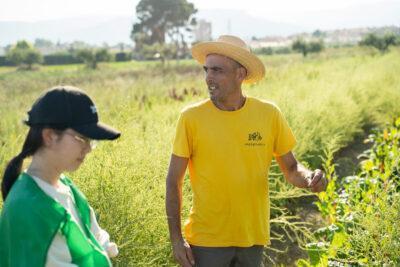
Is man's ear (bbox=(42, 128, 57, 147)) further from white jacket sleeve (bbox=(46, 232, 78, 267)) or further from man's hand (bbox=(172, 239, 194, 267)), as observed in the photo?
man's hand (bbox=(172, 239, 194, 267))

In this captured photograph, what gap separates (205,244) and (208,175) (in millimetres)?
370

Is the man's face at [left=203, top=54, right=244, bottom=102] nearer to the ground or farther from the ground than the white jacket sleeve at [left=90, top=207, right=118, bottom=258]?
farther from the ground

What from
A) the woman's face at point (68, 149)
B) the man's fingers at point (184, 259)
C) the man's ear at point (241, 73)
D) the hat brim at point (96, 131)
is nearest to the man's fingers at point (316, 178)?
the man's ear at point (241, 73)

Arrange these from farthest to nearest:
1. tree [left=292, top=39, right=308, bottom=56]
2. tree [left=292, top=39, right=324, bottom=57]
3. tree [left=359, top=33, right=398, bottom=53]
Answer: tree [left=292, top=39, right=308, bottom=56] < tree [left=292, top=39, right=324, bottom=57] < tree [left=359, top=33, right=398, bottom=53]

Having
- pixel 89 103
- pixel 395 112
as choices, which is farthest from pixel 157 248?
pixel 395 112

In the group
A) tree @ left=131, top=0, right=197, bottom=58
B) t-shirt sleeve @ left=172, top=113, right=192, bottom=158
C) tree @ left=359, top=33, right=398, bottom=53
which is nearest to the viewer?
t-shirt sleeve @ left=172, top=113, right=192, bottom=158

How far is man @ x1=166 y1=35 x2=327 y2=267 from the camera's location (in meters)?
2.55

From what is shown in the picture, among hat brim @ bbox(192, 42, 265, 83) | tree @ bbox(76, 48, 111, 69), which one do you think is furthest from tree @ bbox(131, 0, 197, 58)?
hat brim @ bbox(192, 42, 265, 83)

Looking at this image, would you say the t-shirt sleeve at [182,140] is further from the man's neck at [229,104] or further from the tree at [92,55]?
the tree at [92,55]

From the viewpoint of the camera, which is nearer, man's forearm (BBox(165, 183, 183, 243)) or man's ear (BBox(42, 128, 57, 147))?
man's ear (BBox(42, 128, 57, 147))

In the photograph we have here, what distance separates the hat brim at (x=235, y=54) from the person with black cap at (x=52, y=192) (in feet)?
3.61

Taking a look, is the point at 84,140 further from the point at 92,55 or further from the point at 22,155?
the point at 92,55

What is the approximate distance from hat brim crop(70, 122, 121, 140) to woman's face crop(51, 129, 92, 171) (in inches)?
0.8

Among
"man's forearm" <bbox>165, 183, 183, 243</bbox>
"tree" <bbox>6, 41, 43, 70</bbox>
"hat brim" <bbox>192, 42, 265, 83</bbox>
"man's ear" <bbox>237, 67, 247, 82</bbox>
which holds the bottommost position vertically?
"man's forearm" <bbox>165, 183, 183, 243</bbox>
